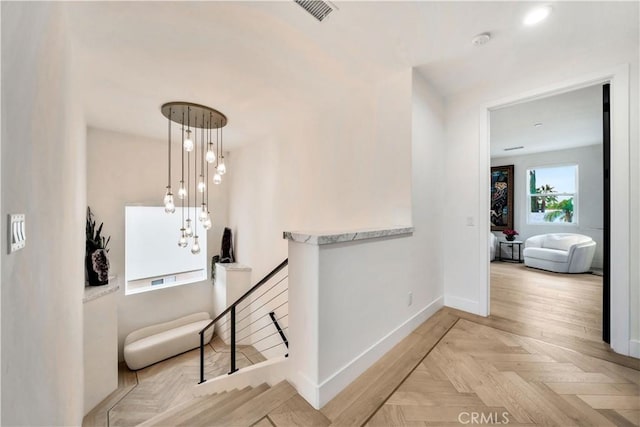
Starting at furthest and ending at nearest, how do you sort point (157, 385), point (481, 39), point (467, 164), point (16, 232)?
point (157, 385) < point (467, 164) < point (481, 39) < point (16, 232)

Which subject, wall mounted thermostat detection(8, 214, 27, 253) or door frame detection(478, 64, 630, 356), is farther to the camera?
door frame detection(478, 64, 630, 356)

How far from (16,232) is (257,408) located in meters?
1.38

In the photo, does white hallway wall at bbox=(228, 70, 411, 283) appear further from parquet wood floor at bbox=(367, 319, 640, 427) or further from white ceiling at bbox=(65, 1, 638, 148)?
parquet wood floor at bbox=(367, 319, 640, 427)

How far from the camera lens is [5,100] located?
0.69 m

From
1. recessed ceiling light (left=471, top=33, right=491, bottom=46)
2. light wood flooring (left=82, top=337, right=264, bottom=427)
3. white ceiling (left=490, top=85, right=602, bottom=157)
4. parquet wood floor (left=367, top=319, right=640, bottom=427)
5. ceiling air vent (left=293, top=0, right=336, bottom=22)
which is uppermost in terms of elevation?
white ceiling (left=490, top=85, right=602, bottom=157)

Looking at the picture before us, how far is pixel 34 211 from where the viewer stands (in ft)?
3.27

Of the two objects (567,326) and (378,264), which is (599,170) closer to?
(567,326)

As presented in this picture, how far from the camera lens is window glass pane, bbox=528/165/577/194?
18.2 ft

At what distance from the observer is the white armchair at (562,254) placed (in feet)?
15.0

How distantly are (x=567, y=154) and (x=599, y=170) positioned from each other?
0.64m

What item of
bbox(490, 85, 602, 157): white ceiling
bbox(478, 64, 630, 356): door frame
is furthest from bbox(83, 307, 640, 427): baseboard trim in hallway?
bbox(490, 85, 602, 157): white ceiling

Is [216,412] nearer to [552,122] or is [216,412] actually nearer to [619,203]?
[619,203]

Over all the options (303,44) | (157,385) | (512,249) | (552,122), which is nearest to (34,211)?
(303,44)

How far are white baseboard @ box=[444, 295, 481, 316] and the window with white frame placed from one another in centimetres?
502
